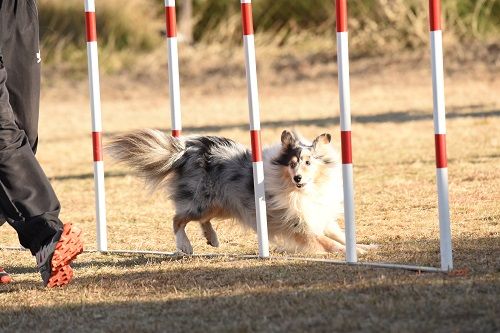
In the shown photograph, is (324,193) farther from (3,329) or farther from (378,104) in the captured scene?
(378,104)

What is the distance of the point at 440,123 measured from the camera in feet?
15.9

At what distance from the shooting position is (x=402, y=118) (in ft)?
46.1

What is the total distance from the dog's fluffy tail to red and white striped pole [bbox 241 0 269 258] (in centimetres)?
79

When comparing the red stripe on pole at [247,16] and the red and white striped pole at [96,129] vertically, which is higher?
the red stripe on pole at [247,16]

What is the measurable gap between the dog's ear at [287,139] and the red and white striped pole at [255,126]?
1.54 feet

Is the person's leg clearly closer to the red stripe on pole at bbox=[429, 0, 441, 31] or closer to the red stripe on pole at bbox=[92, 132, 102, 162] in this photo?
the red stripe on pole at bbox=[92, 132, 102, 162]

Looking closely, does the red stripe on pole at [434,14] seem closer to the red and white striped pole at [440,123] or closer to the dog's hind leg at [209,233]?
the red and white striped pole at [440,123]

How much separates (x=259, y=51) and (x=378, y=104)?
5485mm

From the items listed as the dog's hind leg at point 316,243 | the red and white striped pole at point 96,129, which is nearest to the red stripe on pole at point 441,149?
the dog's hind leg at point 316,243

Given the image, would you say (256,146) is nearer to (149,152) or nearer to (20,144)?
(149,152)

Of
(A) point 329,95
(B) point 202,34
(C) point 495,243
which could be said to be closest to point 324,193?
(C) point 495,243

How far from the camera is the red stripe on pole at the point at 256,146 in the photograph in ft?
18.3

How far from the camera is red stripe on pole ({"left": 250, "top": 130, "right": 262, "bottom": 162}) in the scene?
18.3 feet

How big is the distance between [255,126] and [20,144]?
1255mm
